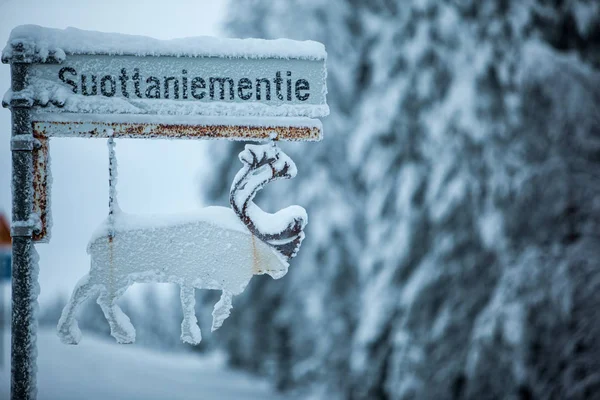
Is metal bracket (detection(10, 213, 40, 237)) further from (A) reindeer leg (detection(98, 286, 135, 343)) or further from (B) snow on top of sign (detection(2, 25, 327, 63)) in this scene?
(B) snow on top of sign (detection(2, 25, 327, 63))

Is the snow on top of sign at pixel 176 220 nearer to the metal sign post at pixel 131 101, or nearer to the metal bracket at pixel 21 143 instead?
the metal sign post at pixel 131 101

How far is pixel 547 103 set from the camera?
575 cm

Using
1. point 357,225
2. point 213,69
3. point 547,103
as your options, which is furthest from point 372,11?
point 213,69

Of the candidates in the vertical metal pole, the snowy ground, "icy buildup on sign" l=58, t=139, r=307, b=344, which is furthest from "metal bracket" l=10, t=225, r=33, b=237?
the snowy ground

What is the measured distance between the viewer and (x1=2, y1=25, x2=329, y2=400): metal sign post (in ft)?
6.87

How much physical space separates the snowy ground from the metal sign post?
672cm

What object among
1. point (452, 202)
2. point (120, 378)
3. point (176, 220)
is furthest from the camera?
point (120, 378)

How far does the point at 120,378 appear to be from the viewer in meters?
11.4

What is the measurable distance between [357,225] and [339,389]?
126 inches

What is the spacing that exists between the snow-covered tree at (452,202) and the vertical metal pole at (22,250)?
4167mm

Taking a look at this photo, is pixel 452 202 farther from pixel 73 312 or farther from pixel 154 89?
pixel 73 312

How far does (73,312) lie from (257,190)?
71cm

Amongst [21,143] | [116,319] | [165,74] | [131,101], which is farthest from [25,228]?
[165,74]

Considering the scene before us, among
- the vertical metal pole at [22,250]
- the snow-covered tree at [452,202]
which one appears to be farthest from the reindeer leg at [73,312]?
the snow-covered tree at [452,202]
